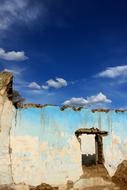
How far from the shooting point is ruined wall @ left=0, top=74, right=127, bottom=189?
10547 mm

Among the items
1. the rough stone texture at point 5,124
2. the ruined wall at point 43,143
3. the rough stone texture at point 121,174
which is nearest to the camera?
the rough stone texture at point 5,124

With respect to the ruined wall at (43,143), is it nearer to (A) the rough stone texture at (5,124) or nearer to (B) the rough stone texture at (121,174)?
(A) the rough stone texture at (5,124)

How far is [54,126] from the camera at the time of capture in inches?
453

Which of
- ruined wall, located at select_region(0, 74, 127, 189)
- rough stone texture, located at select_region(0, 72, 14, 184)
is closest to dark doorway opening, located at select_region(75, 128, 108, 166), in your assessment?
ruined wall, located at select_region(0, 74, 127, 189)

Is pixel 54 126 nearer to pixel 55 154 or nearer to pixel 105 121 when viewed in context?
pixel 55 154

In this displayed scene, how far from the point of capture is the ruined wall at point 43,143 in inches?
415

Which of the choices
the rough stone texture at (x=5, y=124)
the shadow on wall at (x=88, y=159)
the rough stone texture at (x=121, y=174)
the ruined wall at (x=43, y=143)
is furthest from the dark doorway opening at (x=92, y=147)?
the rough stone texture at (x=5, y=124)

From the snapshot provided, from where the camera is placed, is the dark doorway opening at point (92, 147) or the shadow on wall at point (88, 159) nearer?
the dark doorway opening at point (92, 147)

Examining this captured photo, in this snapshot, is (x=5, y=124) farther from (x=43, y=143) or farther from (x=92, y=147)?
(x=92, y=147)

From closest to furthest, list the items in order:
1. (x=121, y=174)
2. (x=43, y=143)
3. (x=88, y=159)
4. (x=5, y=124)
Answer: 1. (x=5, y=124)
2. (x=43, y=143)
3. (x=121, y=174)
4. (x=88, y=159)

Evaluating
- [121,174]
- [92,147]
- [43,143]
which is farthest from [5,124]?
[121,174]

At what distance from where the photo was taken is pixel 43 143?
1116 cm

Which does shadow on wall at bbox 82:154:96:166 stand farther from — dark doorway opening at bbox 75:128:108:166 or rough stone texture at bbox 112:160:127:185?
rough stone texture at bbox 112:160:127:185

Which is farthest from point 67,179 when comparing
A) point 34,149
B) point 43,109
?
point 43,109
